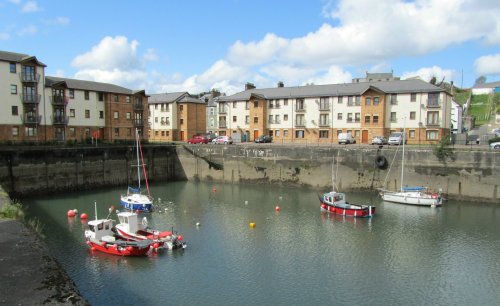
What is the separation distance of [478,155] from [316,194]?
61.6 feet

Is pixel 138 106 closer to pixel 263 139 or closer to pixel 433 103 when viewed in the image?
pixel 263 139

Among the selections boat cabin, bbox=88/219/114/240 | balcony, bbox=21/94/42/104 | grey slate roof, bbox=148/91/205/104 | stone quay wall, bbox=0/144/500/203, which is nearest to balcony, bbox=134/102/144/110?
stone quay wall, bbox=0/144/500/203

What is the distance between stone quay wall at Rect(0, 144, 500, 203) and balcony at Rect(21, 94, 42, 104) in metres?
10.1

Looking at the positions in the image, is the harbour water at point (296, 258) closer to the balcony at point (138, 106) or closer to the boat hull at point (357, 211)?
the boat hull at point (357, 211)

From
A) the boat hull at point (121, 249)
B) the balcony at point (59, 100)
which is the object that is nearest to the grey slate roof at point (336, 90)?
the balcony at point (59, 100)

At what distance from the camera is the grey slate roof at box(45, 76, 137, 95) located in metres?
62.0

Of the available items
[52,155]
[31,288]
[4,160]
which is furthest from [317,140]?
[31,288]

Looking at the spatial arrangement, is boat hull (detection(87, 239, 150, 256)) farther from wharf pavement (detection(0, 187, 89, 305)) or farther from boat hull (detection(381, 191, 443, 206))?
boat hull (detection(381, 191, 443, 206))

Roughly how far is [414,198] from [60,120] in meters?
49.8

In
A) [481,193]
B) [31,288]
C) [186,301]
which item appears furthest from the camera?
[481,193]

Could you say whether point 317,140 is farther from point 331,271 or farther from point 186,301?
point 186,301

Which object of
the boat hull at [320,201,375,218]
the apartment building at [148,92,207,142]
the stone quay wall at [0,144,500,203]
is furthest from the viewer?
the apartment building at [148,92,207,142]

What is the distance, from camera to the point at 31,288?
10.4 meters

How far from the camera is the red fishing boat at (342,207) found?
38469mm
